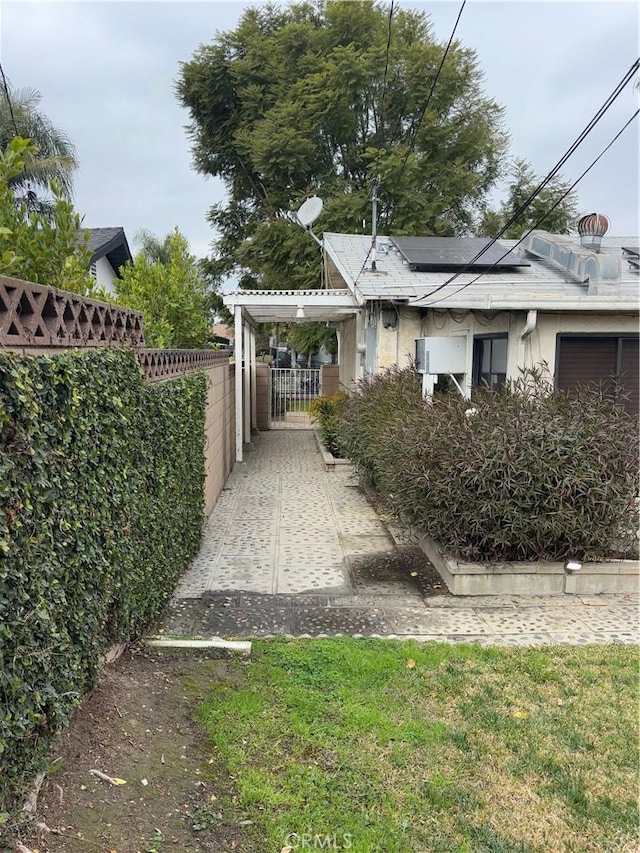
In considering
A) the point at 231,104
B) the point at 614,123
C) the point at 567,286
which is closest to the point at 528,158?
the point at 231,104

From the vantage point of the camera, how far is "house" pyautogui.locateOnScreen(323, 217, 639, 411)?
8.21 m

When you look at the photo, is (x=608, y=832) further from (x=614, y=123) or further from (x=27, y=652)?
(x=614, y=123)

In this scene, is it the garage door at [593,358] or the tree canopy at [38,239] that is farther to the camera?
the garage door at [593,358]

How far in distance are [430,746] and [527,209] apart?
1007 inches

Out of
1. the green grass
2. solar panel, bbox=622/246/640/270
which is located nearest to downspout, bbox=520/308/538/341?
solar panel, bbox=622/246/640/270

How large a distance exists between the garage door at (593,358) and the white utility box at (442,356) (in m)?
1.60

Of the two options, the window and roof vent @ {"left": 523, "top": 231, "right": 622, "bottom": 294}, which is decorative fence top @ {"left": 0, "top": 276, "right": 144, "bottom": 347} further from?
roof vent @ {"left": 523, "top": 231, "right": 622, "bottom": 294}

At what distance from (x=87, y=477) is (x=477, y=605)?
362 cm

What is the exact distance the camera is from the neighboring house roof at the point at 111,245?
19969 millimetres

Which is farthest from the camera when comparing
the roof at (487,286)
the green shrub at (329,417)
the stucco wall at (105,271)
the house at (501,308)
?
the stucco wall at (105,271)

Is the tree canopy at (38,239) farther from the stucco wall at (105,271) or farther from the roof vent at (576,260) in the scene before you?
the stucco wall at (105,271)


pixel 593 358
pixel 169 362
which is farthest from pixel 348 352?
pixel 169 362

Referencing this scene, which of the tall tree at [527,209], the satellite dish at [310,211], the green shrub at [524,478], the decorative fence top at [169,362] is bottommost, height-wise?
the green shrub at [524,478]

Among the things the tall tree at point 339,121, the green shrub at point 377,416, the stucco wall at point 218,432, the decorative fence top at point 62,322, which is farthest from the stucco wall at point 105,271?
the decorative fence top at point 62,322
